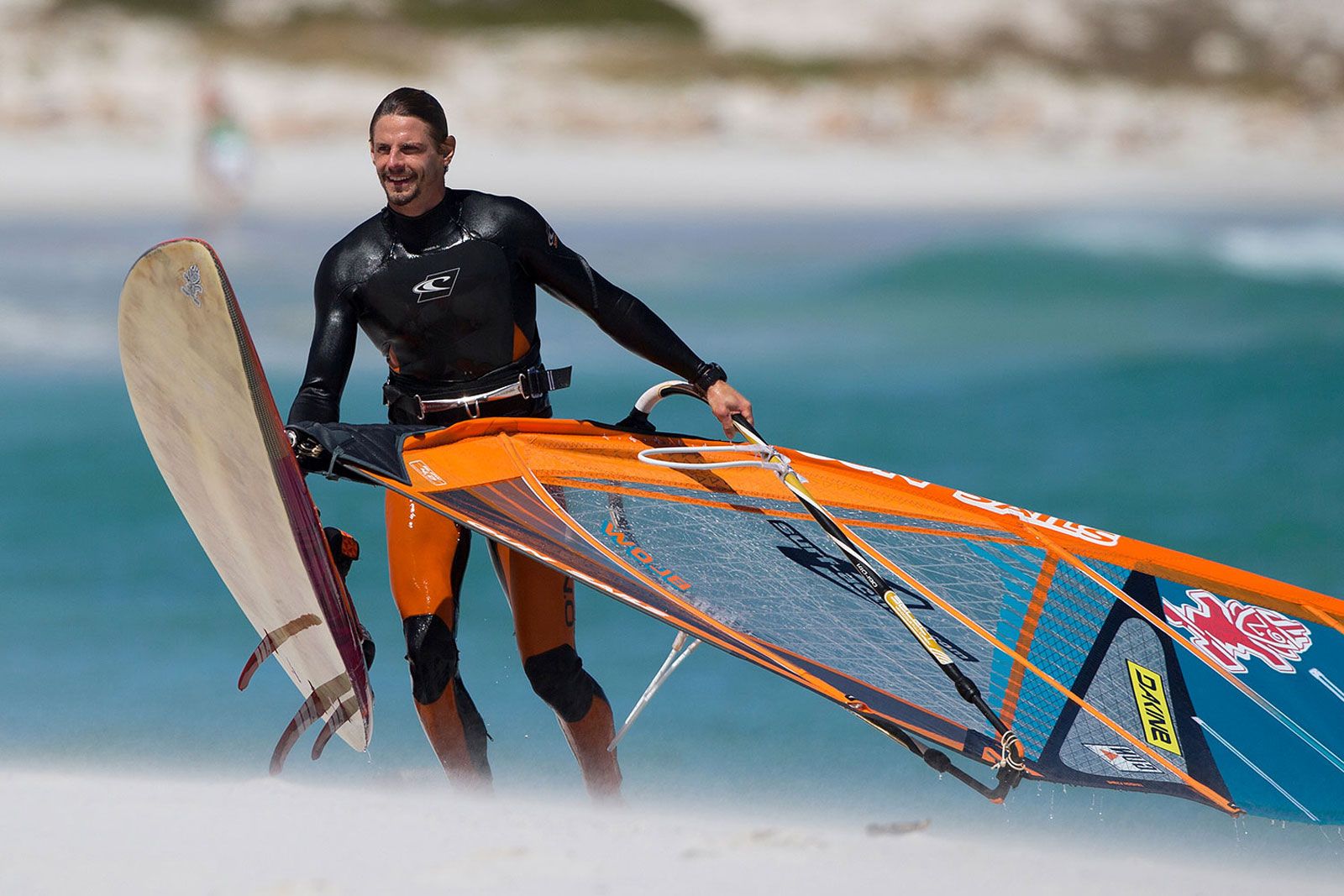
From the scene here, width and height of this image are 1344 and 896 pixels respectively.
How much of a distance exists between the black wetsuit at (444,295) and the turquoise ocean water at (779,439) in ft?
3.45

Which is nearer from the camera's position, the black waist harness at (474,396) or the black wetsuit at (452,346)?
the black wetsuit at (452,346)

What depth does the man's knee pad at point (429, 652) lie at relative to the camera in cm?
381

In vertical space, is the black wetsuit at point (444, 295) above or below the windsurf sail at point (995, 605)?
above

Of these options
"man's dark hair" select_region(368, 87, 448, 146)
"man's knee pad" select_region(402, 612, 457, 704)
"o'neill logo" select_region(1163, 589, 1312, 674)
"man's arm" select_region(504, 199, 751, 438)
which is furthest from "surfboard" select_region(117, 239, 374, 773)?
"o'neill logo" select_region(1163, 589, 1312, 674)

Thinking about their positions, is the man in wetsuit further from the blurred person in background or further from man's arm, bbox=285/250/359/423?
the blurred person in background

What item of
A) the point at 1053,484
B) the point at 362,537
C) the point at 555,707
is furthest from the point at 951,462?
the point at 555,707

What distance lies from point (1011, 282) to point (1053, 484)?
8.22 metres

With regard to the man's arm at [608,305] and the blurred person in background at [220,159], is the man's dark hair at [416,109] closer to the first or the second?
the man's arm at [608,305]

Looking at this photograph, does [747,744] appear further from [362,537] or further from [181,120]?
[181,120]

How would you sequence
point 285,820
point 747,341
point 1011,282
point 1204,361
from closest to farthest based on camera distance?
point 285,820 → point 1204,361 → point 747,341 → point 1011,282

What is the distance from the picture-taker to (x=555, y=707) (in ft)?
13.6

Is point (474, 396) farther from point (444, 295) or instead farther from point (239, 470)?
point (239, 470)

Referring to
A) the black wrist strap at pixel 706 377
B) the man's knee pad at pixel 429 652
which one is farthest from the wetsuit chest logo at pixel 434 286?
the man's knee pad at pixel 429 652

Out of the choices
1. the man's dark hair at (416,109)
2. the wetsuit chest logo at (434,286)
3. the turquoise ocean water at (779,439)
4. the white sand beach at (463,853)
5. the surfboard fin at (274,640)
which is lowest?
the turquoise ocean water at (779,439)
